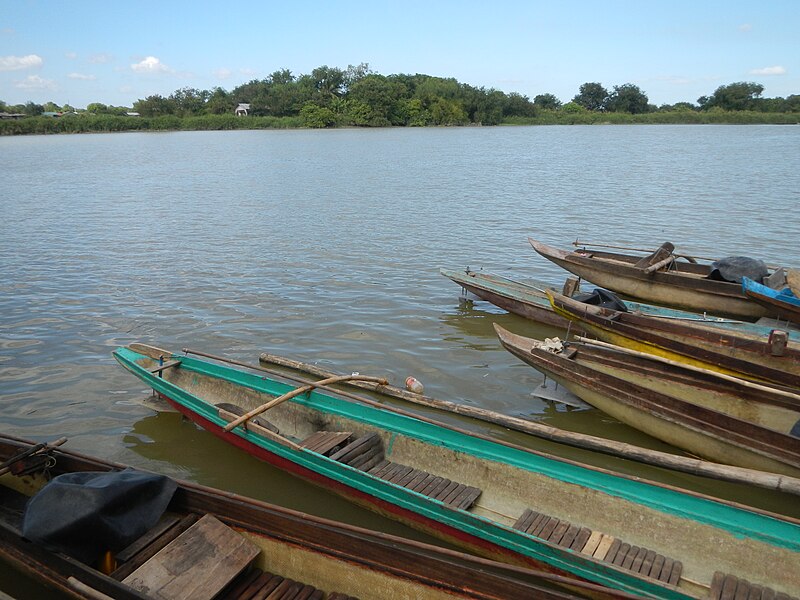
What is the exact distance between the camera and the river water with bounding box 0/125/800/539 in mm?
8844

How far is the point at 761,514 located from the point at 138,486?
5.15 metres

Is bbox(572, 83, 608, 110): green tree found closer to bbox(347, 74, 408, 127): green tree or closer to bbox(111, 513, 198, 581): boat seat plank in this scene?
bbox(347, 74, 408, 127): green tree

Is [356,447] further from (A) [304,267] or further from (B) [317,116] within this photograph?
(B) [317,116]

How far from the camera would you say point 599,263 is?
44.3 ft

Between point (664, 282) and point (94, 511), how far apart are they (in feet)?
37.0

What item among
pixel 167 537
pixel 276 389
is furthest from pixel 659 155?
pixel 167 537

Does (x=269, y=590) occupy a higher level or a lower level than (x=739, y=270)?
lower

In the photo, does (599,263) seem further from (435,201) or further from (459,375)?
(435,201)

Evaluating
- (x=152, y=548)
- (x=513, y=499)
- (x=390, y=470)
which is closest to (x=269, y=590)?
(x=152, y=548)

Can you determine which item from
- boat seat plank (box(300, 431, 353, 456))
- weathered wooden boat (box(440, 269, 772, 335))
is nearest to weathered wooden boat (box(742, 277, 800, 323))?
weathered wooden boat (box(440, 269, 772, 335))

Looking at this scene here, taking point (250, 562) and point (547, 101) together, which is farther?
point (547, 101)

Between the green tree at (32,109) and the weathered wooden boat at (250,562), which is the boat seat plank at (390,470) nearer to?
the weathered wooden boat at (250,562)

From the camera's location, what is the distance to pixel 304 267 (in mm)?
16734

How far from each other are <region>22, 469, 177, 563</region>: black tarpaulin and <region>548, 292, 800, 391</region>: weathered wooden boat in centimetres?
701
